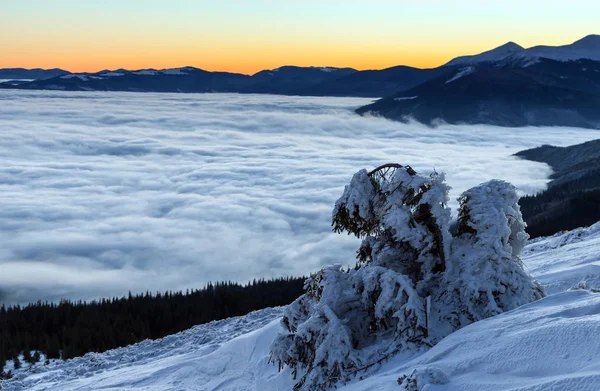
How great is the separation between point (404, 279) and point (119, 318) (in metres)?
56.3

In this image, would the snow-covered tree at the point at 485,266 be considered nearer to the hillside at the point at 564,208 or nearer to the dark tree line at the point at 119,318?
the dark tree line at the point at 119,318

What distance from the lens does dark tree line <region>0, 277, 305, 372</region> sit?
47.7 m

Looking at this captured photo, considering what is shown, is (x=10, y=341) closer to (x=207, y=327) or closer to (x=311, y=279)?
(x=207, y=327)

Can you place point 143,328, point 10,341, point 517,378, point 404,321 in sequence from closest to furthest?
point 517,378 → point 404,321 → point 10,341 → point 143,328

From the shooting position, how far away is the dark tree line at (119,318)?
156 ft

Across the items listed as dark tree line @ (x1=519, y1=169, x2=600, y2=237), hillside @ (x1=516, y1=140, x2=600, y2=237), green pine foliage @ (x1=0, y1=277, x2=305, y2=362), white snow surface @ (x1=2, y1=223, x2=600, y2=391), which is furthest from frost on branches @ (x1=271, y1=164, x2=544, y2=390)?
hillside @ (x1=516, y1=140, x2=600, y2=237)

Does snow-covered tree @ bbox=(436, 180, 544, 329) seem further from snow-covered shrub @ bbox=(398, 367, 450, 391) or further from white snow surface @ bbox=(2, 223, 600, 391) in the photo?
snow-covered shrub @ bbox=(398, 367, 450, 391)

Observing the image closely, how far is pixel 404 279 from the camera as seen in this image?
11.3 meters

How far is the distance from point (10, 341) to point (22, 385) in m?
28.1

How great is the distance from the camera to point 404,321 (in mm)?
11117

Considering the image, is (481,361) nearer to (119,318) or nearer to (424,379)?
(424,379)

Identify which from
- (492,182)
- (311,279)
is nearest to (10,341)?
(311,279)

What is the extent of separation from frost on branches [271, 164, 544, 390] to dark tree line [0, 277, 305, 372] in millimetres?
35099

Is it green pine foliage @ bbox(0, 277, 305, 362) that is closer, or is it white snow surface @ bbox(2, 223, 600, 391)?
white snow surface @ bbox(2, 223, 600, 391)
